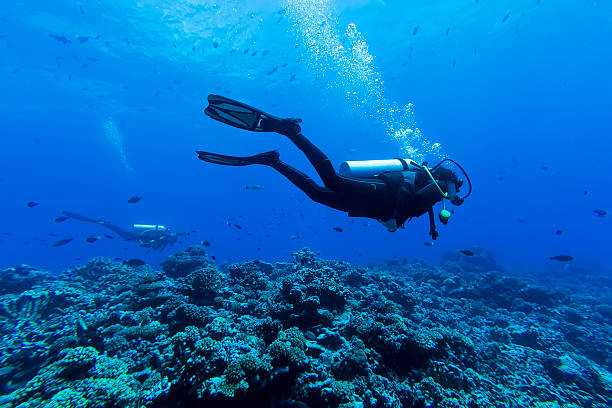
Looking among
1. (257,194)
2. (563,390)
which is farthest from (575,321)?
(257,194)

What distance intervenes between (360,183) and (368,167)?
85cm

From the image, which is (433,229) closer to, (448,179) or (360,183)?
(448,179)

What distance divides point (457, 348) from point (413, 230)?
151436mm

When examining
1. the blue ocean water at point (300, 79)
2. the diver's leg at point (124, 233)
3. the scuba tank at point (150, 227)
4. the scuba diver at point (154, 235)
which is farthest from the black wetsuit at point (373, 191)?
the diver's leg at point (124, 233)

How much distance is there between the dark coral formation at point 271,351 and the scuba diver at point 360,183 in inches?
98.6

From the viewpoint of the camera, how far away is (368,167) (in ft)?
19.0

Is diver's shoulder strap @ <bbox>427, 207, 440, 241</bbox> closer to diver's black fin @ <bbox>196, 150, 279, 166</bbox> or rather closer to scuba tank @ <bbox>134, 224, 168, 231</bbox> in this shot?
diver's black fin @ <bbox>196, 150, 279, 166</bbox>

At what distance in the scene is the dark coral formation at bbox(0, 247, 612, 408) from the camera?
3887 millimetres

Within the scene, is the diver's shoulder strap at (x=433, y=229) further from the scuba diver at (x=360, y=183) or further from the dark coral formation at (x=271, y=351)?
the dark coral formation at (x=271, y=351)

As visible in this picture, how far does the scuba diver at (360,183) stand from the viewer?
16.7 feet

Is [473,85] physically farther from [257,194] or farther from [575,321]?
[257,194]

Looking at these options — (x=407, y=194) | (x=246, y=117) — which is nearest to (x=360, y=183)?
(x=407, y=194)

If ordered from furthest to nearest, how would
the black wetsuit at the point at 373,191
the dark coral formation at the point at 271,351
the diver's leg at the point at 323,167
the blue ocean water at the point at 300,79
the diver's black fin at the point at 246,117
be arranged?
1. the blue ocean water at the point at 300,79
2. the diver's black fin at the point at 246,117
3. the black wetsuit at the point at 373,191
4. the diver's leg at the point at 323,167
5. the dark coral formation at the point at 271,351

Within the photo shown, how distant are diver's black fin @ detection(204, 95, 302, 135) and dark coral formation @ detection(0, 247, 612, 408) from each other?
4031 mm
